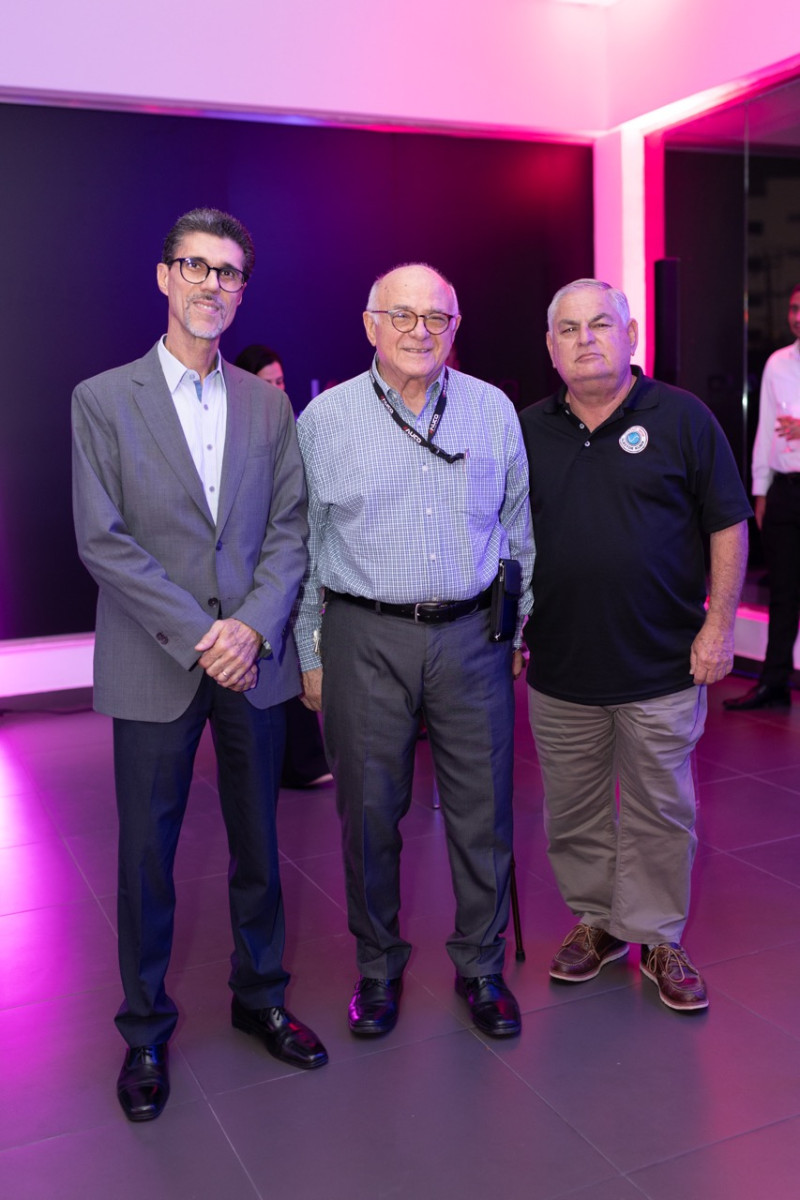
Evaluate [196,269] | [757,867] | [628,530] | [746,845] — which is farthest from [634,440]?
[746,845]

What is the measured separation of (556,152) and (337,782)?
5.65 meters

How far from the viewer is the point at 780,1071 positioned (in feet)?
8.28

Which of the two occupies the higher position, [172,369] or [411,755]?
[172,369]

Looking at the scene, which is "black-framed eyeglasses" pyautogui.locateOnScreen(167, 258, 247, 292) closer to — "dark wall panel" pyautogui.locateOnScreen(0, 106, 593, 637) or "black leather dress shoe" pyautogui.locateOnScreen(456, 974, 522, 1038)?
"black leather dress shoe" pyautogui.locateOnScreen(456, 974, 522, 1038)

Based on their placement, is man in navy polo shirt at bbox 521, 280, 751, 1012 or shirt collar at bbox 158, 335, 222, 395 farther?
man in navy polo shirt at bbox 521, 280, 751, 1012

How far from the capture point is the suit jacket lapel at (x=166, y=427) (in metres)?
2.41

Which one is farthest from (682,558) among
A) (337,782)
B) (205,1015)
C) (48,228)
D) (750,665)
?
(48,228)

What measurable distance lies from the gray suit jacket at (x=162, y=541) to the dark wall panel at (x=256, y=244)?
3892 millimetres

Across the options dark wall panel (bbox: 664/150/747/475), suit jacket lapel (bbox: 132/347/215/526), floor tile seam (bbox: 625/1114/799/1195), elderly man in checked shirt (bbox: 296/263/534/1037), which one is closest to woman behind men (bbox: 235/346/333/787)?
elderly man in checked shirt (bbox: 296/263/534/1037)

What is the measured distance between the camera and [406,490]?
2.59m

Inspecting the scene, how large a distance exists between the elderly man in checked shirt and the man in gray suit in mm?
154

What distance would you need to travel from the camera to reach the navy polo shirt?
2.74 m

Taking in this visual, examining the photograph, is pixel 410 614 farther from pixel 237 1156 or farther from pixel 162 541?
pixel 237 1156

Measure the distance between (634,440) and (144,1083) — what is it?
Result: 179cm
